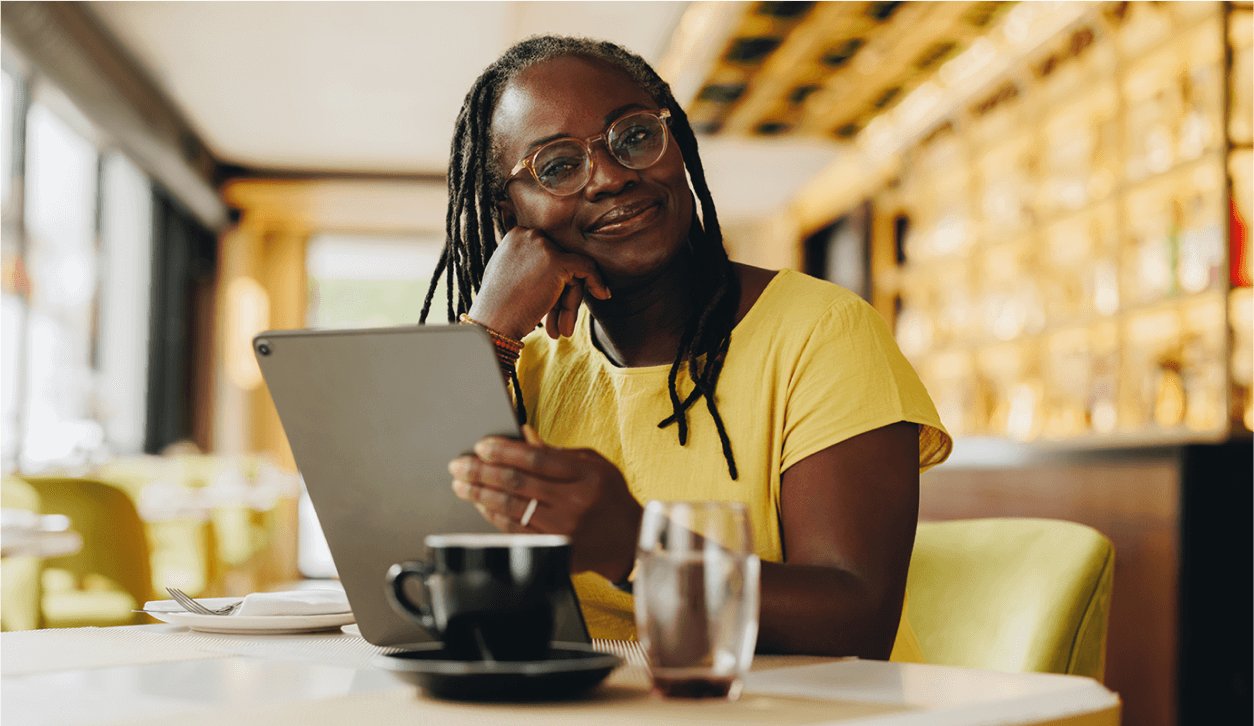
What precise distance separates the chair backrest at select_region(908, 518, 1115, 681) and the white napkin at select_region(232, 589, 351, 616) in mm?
597

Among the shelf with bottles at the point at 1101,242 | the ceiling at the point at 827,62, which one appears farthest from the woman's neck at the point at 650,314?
the ceiling at the point at 827,62

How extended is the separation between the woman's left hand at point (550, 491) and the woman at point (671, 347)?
0.51 feet

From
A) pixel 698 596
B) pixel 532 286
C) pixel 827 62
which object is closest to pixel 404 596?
pixel 698 596

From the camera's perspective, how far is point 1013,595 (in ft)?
3.36

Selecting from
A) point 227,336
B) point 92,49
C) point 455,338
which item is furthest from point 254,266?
point 455,338

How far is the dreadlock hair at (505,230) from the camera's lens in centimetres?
113

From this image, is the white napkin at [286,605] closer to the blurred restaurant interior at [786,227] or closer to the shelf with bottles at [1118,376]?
the blurred restaurant interior at [786,227]

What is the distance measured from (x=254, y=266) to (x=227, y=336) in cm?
60

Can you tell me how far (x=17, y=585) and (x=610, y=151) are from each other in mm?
2395

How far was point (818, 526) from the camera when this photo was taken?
3.03ft

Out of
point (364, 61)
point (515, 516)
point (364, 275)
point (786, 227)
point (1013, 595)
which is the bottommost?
point (1013, 595)

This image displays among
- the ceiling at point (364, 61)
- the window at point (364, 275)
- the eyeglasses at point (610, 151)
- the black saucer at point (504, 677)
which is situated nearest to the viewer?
the black saucer at point (504, 677)

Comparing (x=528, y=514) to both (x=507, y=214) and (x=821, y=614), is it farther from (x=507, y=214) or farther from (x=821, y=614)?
(x=507, y=214)

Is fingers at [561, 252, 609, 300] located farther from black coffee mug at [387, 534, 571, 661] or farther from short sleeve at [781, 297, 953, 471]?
black coffee mug at [387, 534, 571, 661]
